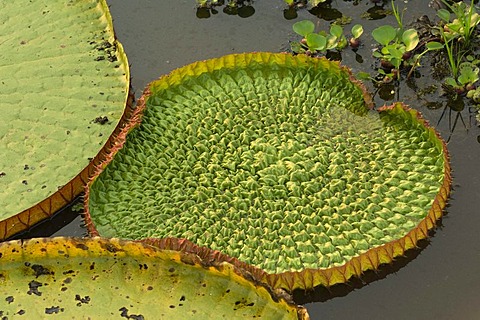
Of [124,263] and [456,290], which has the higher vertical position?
[124,263]

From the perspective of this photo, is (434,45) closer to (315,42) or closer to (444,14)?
(444,14)

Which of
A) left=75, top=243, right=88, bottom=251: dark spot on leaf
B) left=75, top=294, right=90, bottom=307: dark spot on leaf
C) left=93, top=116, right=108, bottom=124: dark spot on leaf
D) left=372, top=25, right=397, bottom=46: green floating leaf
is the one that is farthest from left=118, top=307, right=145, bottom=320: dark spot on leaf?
left=372, top=25, right=397, bottom=46: green floating leaf

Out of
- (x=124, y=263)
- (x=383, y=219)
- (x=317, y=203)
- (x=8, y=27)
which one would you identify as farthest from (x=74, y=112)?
(x=383, y=219)

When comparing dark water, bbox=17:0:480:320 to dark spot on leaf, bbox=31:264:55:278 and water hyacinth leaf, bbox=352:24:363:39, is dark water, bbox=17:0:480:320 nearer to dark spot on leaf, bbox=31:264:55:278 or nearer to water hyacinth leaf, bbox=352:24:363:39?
water hyacinth leaf, bbox=352:24:363:39

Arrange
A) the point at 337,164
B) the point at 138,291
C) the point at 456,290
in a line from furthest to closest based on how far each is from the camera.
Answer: the point at 337,164 < the point at 456,290 < the point at 138,291

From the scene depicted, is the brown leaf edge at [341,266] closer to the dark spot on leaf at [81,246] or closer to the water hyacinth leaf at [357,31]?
the dark spot on leaf at [81,246]

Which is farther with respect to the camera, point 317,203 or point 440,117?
point 440,117

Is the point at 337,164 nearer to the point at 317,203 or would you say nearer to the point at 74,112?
the point at 317,203

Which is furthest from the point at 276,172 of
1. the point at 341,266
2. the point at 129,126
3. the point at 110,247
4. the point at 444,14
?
the point at 444,14
